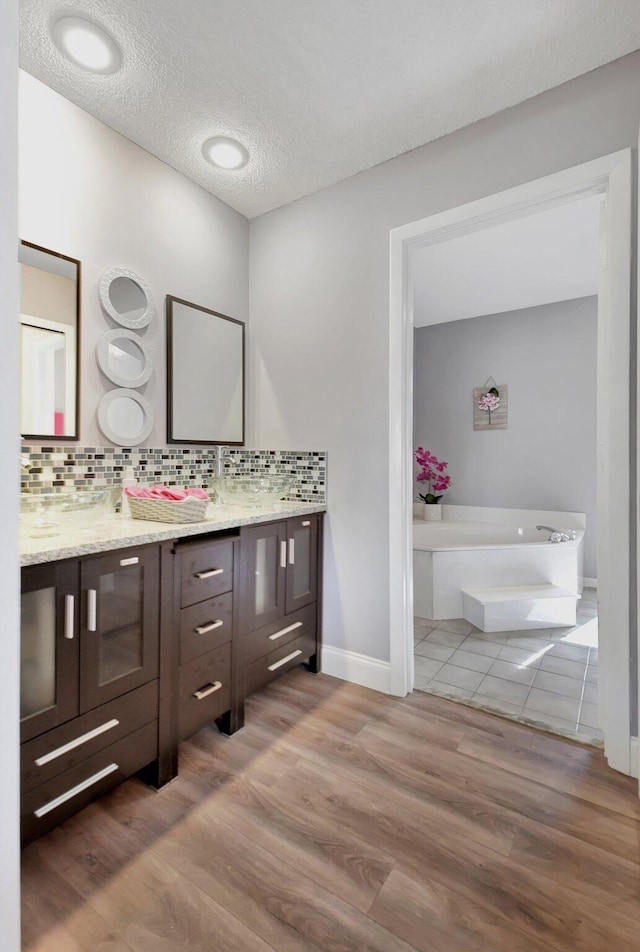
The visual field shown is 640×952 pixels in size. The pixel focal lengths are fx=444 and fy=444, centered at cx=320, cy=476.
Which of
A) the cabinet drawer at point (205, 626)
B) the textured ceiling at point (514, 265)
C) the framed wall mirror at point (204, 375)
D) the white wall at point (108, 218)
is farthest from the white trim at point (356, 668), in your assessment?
the textured ceiling at point (514, 265)

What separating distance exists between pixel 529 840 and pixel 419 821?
315mm

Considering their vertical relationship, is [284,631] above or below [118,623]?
below

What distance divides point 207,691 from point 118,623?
0.51 meters

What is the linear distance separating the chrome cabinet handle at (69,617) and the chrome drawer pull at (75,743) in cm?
29

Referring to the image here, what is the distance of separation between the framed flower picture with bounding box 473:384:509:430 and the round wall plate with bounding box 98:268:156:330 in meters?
3.31

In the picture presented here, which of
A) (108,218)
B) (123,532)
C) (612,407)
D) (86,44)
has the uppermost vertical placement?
(86,44)

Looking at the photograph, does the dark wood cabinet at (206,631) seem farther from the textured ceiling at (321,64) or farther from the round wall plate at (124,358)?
the textured ceiling at (321,64)

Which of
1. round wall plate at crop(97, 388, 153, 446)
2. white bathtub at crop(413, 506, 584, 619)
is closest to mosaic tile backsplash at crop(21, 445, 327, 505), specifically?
round wall plate at crop(97, 388, 153, 446)

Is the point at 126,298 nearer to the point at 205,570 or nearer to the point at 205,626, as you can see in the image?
the point at 205,570

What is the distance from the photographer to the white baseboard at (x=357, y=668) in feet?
7.07

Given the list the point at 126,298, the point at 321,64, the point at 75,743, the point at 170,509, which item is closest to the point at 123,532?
the point at 170,509

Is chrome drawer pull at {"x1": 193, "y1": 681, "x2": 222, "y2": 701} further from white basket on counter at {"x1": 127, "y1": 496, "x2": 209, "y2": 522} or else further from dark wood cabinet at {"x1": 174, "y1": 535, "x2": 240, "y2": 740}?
white basket on counter at {"x1": 127, "y1": 496, "x2": 209, "y2": 522}

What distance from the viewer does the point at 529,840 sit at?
1302 mm

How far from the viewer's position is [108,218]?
191 centimetres
